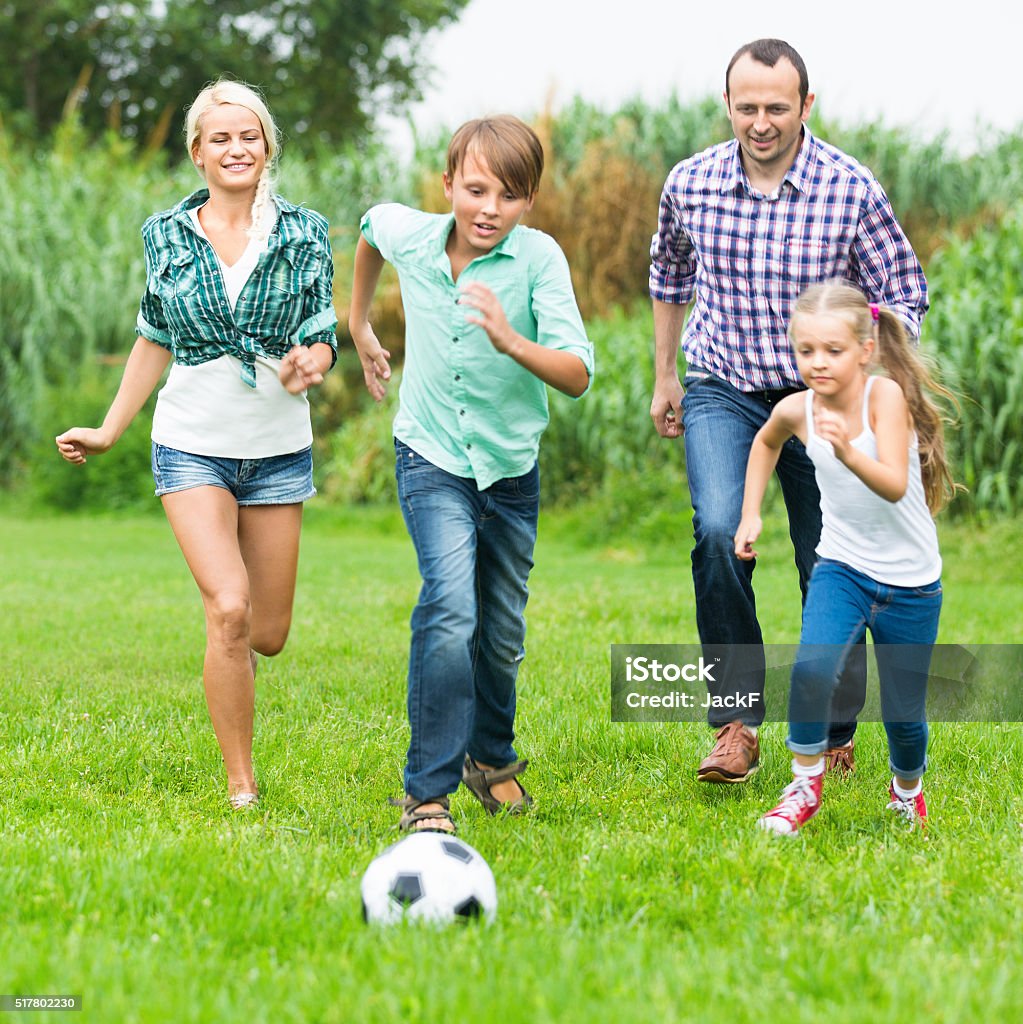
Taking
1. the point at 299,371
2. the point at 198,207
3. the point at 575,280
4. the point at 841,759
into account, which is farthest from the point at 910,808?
the point at 575,280

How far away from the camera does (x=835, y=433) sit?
13.0ft

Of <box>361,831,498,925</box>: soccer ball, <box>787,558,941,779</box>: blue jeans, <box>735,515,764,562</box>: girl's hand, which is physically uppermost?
<box>735,515,764,562</box>: girl's hand

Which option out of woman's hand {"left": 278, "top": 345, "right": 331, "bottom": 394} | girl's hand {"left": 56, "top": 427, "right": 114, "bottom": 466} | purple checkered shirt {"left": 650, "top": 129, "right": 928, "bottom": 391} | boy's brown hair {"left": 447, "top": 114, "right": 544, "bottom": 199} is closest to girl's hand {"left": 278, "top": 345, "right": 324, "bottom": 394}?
woman's hand {"left": 278, "top": 345, "right": 331, "bottom": 394}

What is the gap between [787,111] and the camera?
482 centimetres

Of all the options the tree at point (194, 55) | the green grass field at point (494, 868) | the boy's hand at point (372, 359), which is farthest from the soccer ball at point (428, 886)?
the tree at point (194, 55)

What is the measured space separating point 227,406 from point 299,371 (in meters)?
0.28

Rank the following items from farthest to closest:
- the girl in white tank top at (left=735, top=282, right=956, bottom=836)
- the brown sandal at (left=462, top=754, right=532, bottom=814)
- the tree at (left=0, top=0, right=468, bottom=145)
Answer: the tree at (left=0, top=0, right=468, bottom=145)
the brown sandal at (left=462, top=754, right=532, bottom=814)
the girl in white tank top at (left=735, top=282, right=956, bottom=836)

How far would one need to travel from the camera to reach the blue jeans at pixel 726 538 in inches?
192

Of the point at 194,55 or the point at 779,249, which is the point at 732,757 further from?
the point at 194,55

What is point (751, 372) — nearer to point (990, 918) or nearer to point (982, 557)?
point (990, 918)

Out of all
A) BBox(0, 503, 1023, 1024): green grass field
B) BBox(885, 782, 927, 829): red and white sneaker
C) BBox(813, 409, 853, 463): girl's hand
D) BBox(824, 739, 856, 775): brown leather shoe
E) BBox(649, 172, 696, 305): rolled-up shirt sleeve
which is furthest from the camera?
BBox(649, 172, 696, 305): rolled-up shirt sleeve

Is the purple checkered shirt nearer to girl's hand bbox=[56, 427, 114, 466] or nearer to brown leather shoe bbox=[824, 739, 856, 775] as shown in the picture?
brown leather shoe bbox=[824, 739, 856, 775]

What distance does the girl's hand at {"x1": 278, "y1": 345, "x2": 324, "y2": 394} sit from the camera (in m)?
4.61

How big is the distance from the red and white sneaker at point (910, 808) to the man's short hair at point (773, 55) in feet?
7.72
